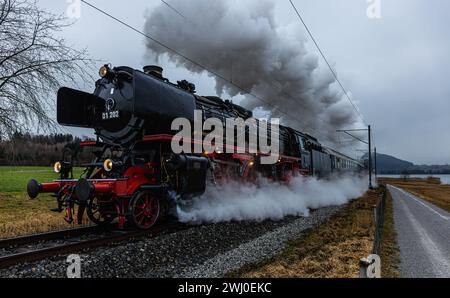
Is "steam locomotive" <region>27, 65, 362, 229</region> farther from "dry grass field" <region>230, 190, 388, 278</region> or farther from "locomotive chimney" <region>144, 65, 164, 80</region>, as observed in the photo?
"dry grass field" <region>230, 190, 388, 278</region>

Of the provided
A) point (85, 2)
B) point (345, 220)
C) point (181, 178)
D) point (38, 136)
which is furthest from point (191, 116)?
point (345, 220)

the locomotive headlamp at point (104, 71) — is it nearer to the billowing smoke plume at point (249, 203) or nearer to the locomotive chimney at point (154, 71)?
the locomotive chimney at point (154, 71)

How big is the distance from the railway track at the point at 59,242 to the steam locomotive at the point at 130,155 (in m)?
0.34

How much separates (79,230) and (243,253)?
3.86 meters

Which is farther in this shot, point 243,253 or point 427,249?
point 427,249

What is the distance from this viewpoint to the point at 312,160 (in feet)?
61.6

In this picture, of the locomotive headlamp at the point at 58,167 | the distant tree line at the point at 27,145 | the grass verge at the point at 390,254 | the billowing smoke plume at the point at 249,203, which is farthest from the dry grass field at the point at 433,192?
the locomotive headlamp at the point at 58,167

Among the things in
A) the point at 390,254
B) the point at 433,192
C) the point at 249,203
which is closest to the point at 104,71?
the point at 249,203

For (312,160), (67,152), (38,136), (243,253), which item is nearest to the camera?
(243,253)

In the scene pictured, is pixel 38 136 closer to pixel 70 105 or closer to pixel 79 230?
pixel 70 105

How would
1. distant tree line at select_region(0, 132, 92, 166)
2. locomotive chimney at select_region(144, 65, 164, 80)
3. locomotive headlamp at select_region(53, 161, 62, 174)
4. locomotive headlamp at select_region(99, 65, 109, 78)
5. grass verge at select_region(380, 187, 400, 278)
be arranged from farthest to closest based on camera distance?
distant tree line at select_region(0, 132, 92, 166)
locomotive chimney at select_region(144, 65, 164, 80)
locomotive headlamp at select_region(53, 161, 62, 174)
locomotive headlamp at select_region(99, 65, 109, 78)
grass verge at select_region(380, 187, 400, 278)

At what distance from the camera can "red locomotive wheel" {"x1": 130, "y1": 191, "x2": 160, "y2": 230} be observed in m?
7.54

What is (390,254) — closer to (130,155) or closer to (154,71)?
(130,155)

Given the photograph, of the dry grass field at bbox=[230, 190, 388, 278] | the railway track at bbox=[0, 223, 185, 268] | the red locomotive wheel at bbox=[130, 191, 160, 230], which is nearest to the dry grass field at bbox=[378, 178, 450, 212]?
the dry grass field at bbox=[230, 190, 388, 278]
